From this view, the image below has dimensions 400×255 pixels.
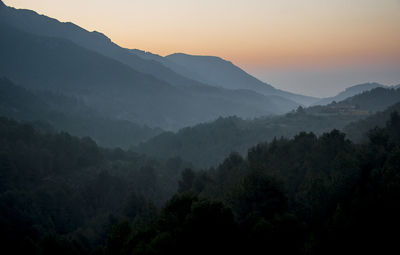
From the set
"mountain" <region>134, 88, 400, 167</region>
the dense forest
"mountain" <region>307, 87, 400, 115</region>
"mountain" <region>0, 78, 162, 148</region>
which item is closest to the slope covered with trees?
the dense forest

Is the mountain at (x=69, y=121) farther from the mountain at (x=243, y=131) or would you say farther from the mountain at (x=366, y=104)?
the mountain at (x=366, y=104)

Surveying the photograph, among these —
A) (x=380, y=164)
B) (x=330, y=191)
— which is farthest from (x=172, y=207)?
(x=380, y=164)

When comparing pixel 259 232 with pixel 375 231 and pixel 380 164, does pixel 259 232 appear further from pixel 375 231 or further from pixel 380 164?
pixel 380 164

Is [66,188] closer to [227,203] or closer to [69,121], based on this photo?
[227,203]

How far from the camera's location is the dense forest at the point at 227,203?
1385 centimetres

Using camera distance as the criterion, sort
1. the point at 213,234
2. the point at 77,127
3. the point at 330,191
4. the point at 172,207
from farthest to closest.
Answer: the point at 77,127 → the point at 330,191 → the point at 172,207 → the point at 213,234

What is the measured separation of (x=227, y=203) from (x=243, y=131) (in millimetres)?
91884

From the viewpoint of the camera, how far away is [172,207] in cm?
1848

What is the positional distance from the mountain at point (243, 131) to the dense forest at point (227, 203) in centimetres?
3963

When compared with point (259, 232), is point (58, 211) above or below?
below

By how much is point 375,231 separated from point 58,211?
42.5 meters

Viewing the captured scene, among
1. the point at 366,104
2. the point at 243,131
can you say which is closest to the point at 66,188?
the point at 243,131

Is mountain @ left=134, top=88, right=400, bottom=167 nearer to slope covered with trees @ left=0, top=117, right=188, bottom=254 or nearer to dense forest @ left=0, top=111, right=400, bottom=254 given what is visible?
slope covered with trees @ left=0, top=117, right=188, bottom=254

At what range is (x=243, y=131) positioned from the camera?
114 m
